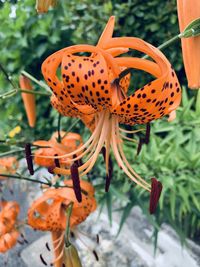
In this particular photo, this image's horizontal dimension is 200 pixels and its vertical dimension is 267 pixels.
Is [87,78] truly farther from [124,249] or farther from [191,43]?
[124,249]

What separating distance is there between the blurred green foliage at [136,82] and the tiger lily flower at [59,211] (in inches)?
10.5

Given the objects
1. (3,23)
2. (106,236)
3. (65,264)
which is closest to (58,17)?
(3,23)

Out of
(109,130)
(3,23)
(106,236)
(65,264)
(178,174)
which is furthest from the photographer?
(3,23)

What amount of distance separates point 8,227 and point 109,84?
575mm

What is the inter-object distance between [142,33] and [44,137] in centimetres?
74

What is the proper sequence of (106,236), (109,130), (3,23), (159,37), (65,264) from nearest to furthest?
(109,130) → (65,264) → (106,236) → (159,37) → (3,23)

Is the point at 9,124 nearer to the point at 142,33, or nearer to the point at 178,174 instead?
the point at 142,33

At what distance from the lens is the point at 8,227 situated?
38.8 inches

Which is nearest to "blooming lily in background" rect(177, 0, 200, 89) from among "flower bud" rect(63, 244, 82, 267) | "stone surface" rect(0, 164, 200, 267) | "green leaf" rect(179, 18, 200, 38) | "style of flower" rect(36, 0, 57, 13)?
"green leaf" rect(179, 18, 200, 38)

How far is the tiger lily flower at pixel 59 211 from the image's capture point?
91 cm

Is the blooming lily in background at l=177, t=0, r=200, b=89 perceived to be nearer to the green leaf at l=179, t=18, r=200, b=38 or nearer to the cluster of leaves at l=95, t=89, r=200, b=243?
the green leaf at l=179, t=18, r=200, b=38

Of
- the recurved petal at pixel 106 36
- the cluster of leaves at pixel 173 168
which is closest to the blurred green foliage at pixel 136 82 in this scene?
the cluster of leaves at pixel 173 168

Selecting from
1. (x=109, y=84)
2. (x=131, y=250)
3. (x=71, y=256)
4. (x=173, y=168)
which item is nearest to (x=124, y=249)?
(x=131, y=250)

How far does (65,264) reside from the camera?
2.46ft
